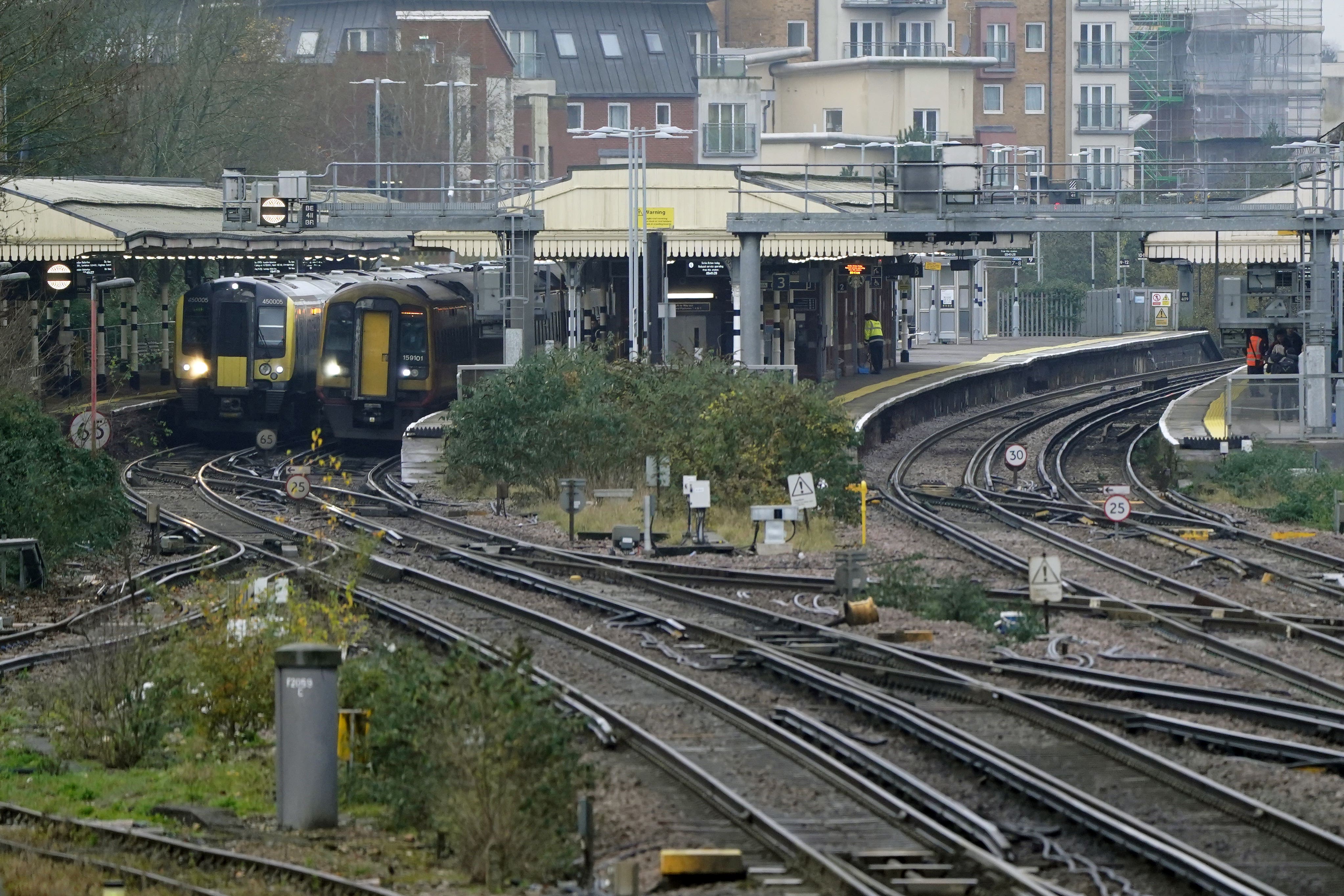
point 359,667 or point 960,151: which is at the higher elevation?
point 960,151

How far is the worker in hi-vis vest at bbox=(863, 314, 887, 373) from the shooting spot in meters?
51.7

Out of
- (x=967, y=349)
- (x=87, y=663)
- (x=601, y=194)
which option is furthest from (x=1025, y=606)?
(x=967, y=349)

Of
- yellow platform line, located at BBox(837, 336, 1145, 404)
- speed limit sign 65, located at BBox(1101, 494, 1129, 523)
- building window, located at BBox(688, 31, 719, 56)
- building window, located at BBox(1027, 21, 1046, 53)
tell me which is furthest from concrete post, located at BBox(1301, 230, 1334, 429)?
building window, located at BBox(1027, 21, 1046, 53)

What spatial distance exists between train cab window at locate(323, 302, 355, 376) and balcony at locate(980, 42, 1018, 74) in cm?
6082

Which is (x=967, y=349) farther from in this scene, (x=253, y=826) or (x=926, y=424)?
(x=253, y=826)

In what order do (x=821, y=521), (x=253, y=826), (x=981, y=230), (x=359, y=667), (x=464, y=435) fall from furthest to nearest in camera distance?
1. (x=981, y=230)
2. (x=464, y=435)
3. (x=821, y=521)
4. (x=359, y=667)
5. (x=253, y=826)

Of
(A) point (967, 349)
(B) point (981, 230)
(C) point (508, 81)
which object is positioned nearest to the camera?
(B) point (981, 230)

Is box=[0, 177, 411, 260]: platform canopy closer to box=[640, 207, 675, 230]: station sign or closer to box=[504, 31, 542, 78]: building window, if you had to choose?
box=[640, 207, 675, 230]: station sign

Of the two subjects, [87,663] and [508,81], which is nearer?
[87,663]

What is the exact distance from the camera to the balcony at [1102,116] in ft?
307

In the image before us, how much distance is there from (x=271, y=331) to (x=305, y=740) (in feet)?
88.1

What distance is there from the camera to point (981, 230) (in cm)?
3544

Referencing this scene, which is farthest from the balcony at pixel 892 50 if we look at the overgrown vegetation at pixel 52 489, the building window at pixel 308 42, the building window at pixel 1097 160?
the overgrown vegetation at pixel 52 489

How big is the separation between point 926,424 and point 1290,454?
553 inches
